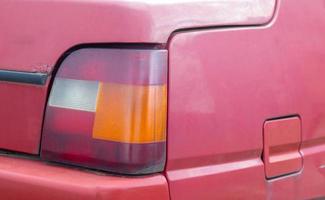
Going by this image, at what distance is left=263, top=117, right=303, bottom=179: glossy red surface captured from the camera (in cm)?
198

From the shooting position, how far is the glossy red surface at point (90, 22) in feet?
5.50

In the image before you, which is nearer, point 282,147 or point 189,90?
point 189,90

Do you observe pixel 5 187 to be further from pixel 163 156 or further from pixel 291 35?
pixel 291 35

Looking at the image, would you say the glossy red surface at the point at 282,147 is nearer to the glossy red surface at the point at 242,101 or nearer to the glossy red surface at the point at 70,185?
the glossy red surface at the point at 242,101

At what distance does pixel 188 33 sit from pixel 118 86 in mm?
296

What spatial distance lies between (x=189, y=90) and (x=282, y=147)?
0.52 meters

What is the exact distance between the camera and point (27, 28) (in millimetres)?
1821

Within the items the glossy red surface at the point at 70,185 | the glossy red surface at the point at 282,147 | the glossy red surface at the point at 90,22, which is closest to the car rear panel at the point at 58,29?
the glossy red surface at the point at 90,22

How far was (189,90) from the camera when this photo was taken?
5.73ft

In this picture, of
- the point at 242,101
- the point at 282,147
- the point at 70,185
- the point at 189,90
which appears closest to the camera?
the point at 70,185

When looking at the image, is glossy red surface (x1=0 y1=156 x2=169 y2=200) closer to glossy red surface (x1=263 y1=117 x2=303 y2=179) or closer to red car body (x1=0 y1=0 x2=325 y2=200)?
red car body (x1=0 y1=0 x2=325 y2=200)

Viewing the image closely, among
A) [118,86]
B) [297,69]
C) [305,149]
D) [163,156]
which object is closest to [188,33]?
[118,86]

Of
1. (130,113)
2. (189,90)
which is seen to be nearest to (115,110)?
(130,113)

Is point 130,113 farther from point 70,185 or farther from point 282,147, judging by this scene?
point 282,147
